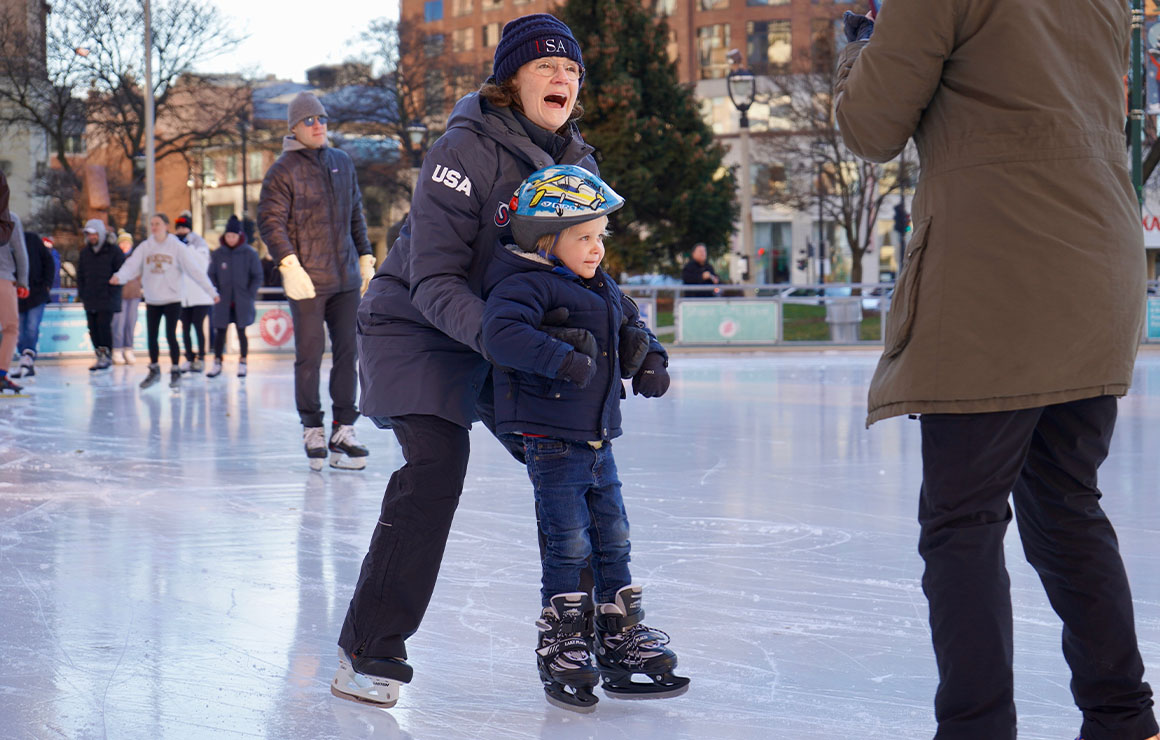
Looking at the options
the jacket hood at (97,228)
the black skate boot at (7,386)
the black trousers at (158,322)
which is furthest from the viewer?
the jacket hood at (97,228)

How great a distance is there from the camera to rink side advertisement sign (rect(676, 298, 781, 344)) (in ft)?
64.7

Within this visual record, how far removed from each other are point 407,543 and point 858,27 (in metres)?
1.48

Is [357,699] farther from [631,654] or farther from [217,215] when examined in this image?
[217,215]

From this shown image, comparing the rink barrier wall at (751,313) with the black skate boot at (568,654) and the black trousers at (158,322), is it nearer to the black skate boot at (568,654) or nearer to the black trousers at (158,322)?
→ the black trousers at (158,322)

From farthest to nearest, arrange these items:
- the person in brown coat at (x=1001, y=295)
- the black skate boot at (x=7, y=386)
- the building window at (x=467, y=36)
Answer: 1. the building window at (x=467, y=36)
2. the black skate boot at (x=7, y=386)
3. the person in brown coat at (x=1001, y=295)

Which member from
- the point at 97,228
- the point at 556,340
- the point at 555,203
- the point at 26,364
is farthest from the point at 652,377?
the point at 97,228

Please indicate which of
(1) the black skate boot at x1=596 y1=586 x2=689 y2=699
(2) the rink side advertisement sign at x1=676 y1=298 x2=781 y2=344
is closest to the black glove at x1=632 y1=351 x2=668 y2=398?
(1) the black skate boot at x1=596 y1=586 x2=689 y2=699

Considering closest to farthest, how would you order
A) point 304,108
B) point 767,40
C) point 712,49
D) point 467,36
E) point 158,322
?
1. point 304,108
2. point 158,322
3. point 767,40
4. point 712,49
5. point 467,36

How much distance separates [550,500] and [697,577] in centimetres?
139

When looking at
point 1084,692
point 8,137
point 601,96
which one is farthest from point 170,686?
point 8,137

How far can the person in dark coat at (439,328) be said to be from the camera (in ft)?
9.76

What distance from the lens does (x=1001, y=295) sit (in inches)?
89.0

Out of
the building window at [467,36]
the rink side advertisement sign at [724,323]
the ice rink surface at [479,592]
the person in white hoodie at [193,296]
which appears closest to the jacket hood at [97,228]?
the person in white hoodie at [193,296]

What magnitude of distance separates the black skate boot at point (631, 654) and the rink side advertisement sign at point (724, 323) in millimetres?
16663
